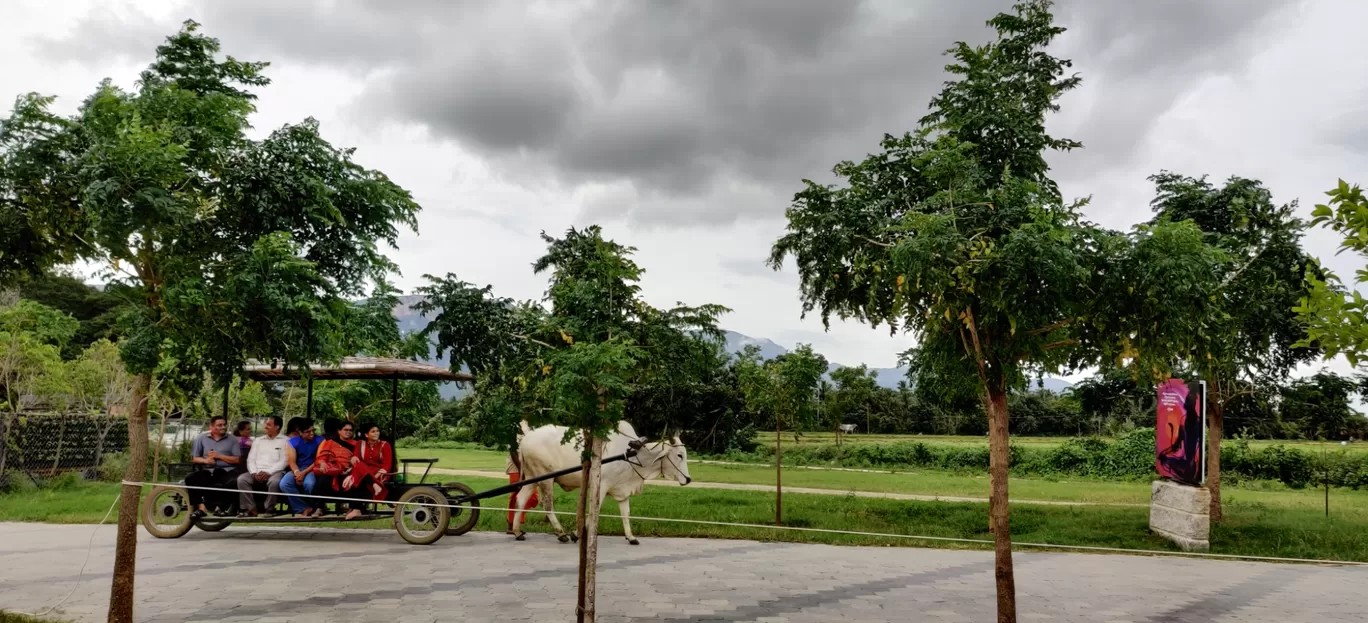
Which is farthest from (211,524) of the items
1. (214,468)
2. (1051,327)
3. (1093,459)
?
(1093,459)

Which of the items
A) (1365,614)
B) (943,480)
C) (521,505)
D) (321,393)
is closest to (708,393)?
(943,480)

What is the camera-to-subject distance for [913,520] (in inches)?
579

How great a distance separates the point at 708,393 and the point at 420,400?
20.3 meters

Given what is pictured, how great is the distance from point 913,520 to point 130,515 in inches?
489

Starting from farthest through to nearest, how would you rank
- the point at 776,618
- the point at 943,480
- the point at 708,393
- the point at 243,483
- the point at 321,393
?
the point at 708,393
the point at 943,480
the point at 321,393
the point at 243,483
the point at 776,618

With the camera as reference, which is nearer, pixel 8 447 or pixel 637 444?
pixel 637 444

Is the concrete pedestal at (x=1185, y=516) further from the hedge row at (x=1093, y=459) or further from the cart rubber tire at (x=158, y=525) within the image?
the cart rubber tire at (x=158, y=525)

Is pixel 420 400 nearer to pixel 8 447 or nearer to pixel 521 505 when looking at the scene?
pixel 521 505

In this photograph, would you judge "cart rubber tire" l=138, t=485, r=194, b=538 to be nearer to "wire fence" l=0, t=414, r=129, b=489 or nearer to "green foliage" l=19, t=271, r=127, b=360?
"wire fence" l=0, t=414, r=129, b=489

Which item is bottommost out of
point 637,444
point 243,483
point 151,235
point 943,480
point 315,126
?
point 943,480

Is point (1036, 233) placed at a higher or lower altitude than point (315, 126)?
lower

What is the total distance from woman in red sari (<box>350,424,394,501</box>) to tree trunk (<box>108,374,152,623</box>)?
4049mm

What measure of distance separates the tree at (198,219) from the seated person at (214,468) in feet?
14.4

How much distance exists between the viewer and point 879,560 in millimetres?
10781
